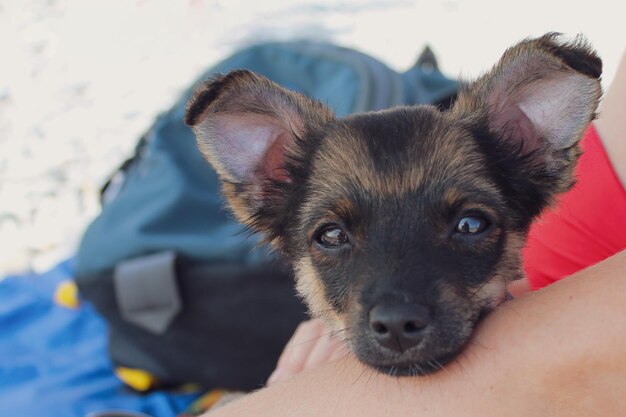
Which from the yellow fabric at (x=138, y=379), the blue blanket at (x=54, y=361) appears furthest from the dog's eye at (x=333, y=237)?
the yellow fabric at (x=138, y=379)

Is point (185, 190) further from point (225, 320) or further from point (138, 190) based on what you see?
point (225, 320)

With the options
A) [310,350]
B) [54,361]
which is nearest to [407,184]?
[310,350]

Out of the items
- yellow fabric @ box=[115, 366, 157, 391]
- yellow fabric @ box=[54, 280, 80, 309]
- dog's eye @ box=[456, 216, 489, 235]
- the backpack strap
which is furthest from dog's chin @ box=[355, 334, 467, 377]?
yellow fabric @ box=[54, 280, 80, 309]

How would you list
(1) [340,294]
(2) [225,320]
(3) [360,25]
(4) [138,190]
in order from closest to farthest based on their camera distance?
(1) [340,294] < (2) [225,320] < (4) [138,190] < (3) [360,25]

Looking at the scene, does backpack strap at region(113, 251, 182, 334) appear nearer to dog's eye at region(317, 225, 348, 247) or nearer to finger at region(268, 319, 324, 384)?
finger at region(268, 319, 324, 384)

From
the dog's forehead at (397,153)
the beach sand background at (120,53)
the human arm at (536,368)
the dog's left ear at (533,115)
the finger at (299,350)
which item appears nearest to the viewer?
the human arm at (536,368)

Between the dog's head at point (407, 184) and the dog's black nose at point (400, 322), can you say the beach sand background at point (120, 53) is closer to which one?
the dog's head at point (407, 184)

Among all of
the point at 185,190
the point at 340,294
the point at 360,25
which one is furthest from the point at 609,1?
the point at 340,294

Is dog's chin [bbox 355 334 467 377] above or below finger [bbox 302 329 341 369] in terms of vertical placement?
above
